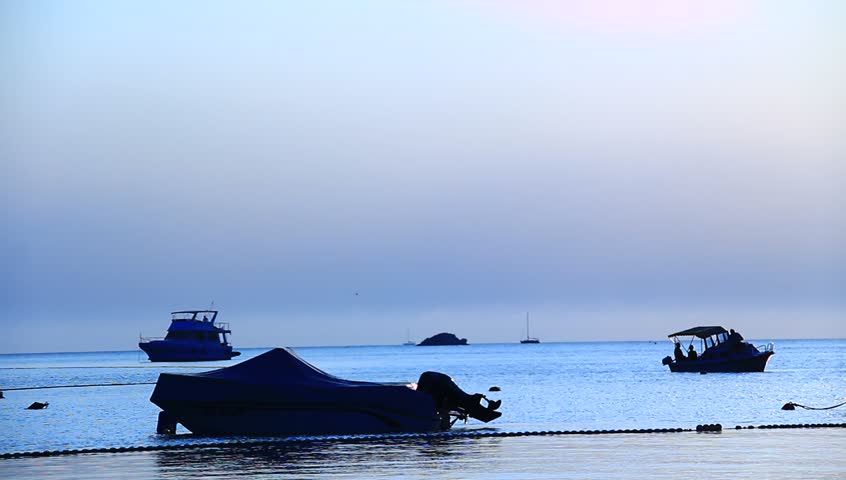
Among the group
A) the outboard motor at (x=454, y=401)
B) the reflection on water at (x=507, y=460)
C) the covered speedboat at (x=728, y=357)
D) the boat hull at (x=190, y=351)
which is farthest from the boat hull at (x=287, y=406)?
the boat hull at (x=190, y=351)

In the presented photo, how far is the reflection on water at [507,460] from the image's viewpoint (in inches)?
911

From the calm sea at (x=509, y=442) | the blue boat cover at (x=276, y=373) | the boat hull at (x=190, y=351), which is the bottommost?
the calm sea at (x=509, y=442)

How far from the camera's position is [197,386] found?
36.8 meters

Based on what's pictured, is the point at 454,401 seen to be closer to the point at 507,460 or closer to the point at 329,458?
the point at 329,458

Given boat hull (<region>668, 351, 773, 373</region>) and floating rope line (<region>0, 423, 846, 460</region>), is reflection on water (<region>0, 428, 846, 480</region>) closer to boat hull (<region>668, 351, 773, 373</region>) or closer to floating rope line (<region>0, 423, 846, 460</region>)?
floating rope line (<region>0, 423, 846, 460</region>)

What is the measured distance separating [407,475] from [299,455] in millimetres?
5278

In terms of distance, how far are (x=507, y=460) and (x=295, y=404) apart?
40.3 ft

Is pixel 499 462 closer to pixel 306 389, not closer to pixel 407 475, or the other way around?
pixel 407 475

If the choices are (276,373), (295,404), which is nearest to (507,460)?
(295,404)

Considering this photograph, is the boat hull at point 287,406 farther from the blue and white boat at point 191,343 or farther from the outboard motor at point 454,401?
the blue and white boat at point 191,343

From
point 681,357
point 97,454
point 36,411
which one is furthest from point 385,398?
point 681,357

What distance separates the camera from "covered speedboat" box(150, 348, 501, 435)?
3634 cm

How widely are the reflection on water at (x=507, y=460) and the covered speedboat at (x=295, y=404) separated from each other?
4594mm

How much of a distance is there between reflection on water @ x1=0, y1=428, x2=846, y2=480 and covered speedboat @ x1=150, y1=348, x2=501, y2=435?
4.59 m
